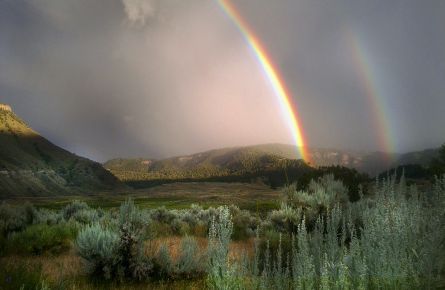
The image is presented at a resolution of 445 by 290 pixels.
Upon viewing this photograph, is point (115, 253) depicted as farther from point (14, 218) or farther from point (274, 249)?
point (14, 218)

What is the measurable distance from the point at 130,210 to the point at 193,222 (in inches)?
446

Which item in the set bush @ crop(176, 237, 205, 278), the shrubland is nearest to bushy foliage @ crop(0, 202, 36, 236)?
the shrubland

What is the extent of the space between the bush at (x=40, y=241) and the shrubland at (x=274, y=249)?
34 mm

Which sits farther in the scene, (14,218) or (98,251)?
(14,218)

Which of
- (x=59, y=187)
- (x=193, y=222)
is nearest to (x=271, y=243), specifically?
(x=193, y=222)

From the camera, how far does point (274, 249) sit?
13.8 m

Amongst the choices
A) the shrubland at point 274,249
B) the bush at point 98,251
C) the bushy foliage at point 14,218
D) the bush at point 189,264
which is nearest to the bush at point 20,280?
the shrubland at point 274,249

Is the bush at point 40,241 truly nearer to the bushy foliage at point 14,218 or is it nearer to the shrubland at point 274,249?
the shrubland at point 274,249

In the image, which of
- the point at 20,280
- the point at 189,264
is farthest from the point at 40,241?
the point at 20,280

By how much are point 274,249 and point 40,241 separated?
801 cm

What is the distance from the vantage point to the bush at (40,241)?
44.7 feet

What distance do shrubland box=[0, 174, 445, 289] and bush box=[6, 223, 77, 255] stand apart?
34mm

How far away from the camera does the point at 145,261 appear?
9688 millimetres

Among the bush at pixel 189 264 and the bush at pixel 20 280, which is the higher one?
the bush at pixel 20 280
